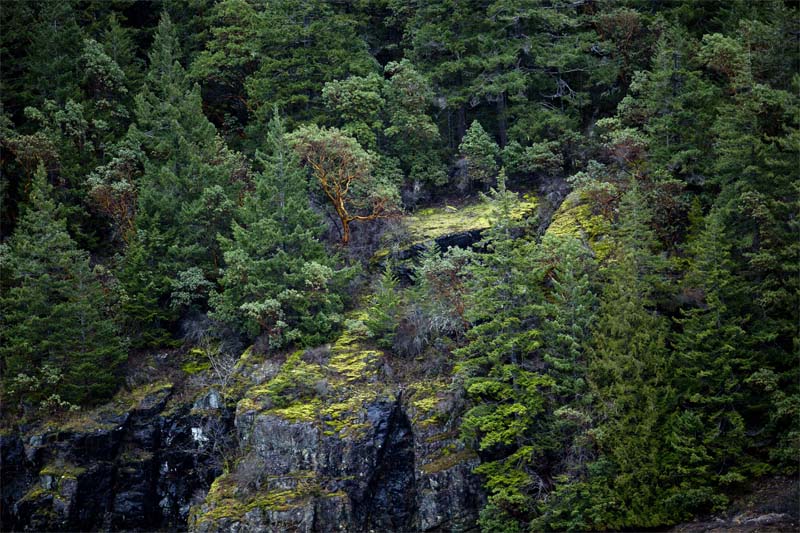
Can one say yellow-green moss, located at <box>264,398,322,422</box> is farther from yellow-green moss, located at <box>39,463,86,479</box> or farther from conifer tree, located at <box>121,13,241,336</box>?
conifer tree, located at <box>121,13,241,336</box>

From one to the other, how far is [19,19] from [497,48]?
25659 mm

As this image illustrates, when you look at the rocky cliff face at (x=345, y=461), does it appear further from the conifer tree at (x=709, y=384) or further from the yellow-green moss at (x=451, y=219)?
the yellow-green moss at (x=451, y=219)

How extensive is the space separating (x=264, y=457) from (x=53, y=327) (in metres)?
10.7

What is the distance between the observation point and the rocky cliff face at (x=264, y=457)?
26391 millimetres

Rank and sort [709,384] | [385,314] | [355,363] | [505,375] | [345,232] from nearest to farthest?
1. [709,384]
2. [505,375]
3. [355,363]
4. [385,314]
5. [345,232]

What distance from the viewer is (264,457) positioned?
27484 millimetres

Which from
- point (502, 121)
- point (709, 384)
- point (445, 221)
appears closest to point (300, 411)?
point (445, 221)

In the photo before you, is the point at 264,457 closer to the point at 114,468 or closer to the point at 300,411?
the point at 300,411

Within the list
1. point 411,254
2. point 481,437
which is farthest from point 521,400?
point 411,254

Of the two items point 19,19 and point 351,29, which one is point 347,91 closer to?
point 351,29

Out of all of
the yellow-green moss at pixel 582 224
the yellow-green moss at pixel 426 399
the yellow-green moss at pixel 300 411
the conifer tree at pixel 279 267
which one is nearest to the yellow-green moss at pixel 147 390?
the conifer tree at pixel 279 267

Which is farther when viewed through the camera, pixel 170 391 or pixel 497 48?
pixel 497 48

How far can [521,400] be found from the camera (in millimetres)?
26219

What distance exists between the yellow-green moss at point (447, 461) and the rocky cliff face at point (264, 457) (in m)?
0.04
